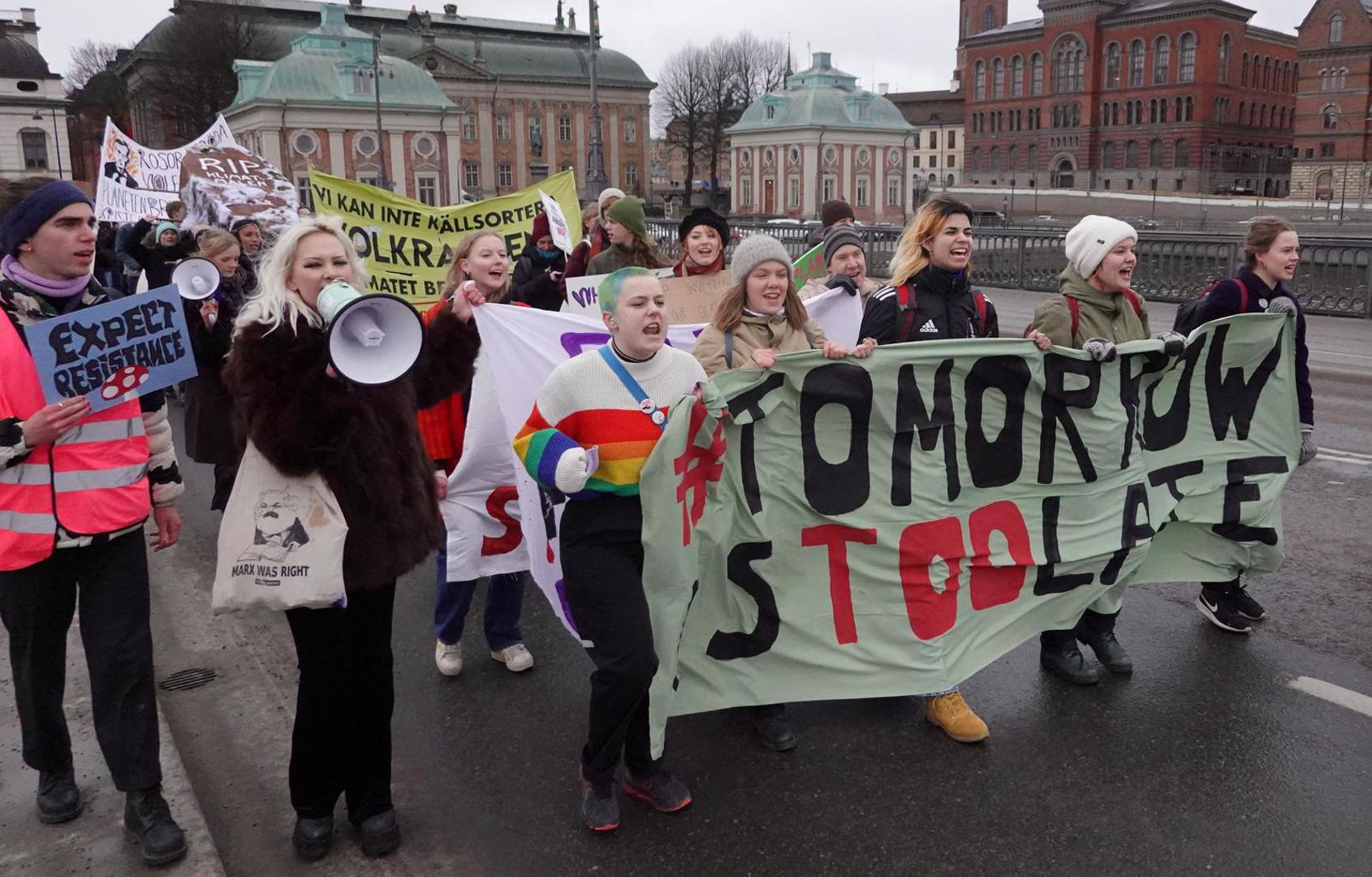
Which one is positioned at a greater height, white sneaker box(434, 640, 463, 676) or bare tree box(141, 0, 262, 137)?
bare tree box(141, 0, 262, 137)

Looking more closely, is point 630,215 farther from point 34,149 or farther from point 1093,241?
point 34,149

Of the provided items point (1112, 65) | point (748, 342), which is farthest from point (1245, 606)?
point (1112, 65)

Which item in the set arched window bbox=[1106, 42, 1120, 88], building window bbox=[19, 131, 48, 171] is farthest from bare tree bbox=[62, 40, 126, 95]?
arched window bbox=[1106, 42, 1120, 88]

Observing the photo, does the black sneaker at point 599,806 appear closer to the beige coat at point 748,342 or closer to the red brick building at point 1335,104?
the beige coat at point 748,342

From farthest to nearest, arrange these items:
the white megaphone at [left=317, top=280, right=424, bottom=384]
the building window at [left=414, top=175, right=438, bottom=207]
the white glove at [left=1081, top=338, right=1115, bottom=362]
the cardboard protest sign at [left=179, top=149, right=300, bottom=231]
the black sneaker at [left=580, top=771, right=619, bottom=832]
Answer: the building window at [left=414, top=175, right=438, bottom=207]
the cardboard protest sign at [left=179, top=149, right=300, bottom=231]
the white glove at [left=1081, top=338, right=1115, bottom=362]
the black sneaker at [left=580, top=771, right=619, bottom=832]
the white megaphone at [left=317, top=280, right=424, bottom=384]

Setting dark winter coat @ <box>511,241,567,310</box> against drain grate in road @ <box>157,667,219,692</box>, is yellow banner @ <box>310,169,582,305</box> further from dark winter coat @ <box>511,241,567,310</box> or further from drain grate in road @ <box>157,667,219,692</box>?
drain grate in road @ <box>157,667,219,692</box>

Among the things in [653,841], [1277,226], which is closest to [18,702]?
[653,841]

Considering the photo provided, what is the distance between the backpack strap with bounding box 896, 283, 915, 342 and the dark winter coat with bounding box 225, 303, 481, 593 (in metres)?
2.18

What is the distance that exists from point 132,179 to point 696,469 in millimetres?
11077

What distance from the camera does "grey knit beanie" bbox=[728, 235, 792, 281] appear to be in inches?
179

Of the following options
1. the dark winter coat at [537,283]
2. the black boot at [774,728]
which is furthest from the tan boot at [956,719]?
the dark winter coat at [537,283]

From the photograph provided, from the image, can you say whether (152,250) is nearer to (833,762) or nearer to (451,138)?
(833,762)

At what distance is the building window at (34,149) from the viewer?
8919cm

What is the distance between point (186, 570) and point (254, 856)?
3.55m
